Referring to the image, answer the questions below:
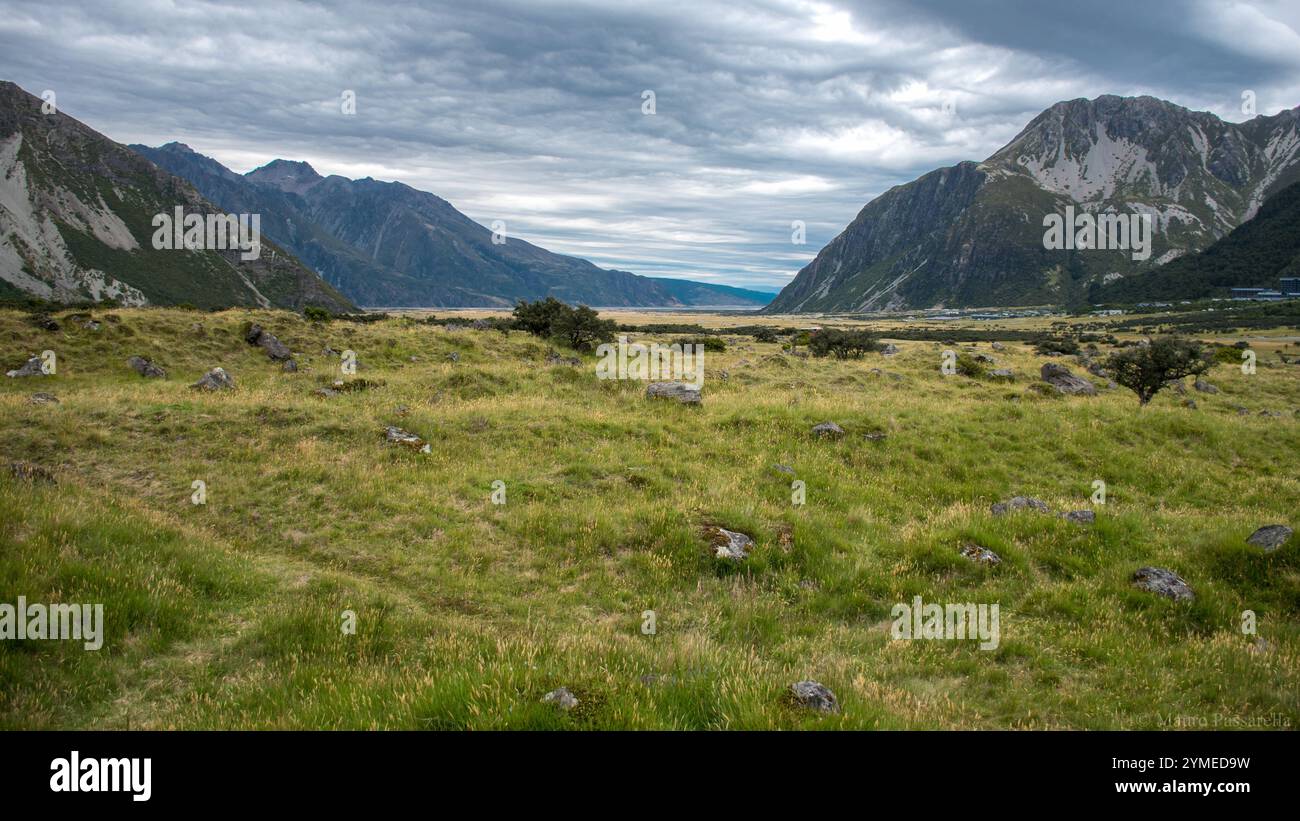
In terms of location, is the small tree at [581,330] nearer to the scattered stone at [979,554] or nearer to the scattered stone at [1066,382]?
the scattered stone at [1066,382]

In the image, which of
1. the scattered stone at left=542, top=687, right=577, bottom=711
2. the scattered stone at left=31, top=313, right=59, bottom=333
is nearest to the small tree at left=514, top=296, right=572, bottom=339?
the scattered stone at left=31, top=313, right=59, bottom=333

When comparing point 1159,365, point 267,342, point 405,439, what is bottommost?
point 405,439

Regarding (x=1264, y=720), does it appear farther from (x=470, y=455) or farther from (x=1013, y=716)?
(x=470, y=455)

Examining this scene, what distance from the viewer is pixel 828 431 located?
21266 millimetres

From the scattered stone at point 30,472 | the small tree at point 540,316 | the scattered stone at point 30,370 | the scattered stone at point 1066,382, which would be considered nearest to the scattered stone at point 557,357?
the small tree at point 540,316

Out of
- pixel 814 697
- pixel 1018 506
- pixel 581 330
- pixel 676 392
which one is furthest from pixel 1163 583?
pixel 581 330

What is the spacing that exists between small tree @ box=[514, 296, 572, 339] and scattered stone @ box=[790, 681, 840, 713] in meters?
47.0

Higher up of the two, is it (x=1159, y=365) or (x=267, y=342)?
(x=267, y=342)

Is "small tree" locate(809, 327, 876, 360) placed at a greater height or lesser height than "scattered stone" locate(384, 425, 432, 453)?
greater

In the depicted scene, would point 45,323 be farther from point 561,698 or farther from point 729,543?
point 561,698

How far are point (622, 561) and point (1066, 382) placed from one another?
38.7 meters

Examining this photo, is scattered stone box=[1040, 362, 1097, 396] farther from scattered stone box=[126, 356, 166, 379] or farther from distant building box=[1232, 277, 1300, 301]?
distant building box=[1232, 277, 1300, 301]

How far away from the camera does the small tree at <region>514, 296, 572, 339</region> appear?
5324 centimetres

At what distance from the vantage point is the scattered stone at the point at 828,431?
2113cm
